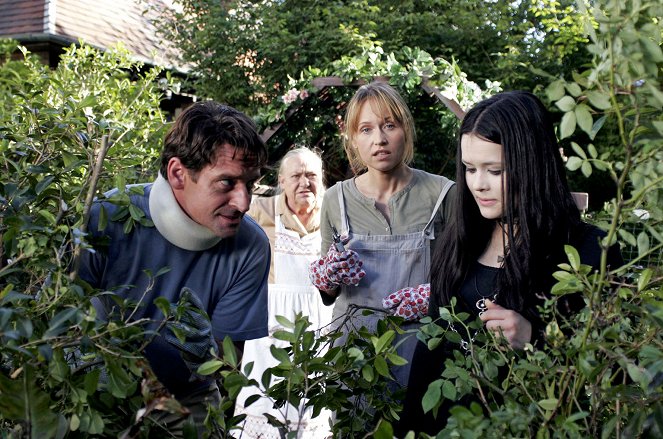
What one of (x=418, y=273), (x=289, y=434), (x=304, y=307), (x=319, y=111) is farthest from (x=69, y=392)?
(x=319, y=111)

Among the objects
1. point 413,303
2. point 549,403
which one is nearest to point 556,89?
point 549,403

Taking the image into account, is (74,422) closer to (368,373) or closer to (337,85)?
(368,373)

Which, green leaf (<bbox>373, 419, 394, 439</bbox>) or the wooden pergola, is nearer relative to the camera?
green leaf (<bbox>373, 419, 394, 439</bbox>)

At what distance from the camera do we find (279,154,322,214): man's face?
5.32 meters

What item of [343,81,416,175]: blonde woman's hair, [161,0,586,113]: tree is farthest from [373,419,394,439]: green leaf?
[161,0,586,113]: tree

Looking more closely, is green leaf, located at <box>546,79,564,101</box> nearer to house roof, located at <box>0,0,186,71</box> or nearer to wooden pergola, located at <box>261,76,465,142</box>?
wooden pergola, located at <box>261,76,465,142</box>

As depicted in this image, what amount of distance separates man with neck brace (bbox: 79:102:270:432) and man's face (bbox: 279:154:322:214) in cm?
280

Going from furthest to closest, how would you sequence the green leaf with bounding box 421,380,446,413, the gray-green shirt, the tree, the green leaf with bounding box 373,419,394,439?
the tree < the gray-green shirt < the green leaf with bounding box 421,380,446,413 < the green leaf with bounding box 373,419,394,439

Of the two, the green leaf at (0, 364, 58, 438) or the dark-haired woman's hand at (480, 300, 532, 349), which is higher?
the green leaf at (0, 364, 58, 438)

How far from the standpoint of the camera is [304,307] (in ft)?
17.3

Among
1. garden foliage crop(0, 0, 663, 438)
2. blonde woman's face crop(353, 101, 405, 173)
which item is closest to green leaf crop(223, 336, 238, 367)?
garden foliage crop(0, 0, 663, 438)

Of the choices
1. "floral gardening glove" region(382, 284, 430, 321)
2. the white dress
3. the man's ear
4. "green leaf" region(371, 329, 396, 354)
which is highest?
the man's ear

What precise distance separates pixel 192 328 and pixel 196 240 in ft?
2.59

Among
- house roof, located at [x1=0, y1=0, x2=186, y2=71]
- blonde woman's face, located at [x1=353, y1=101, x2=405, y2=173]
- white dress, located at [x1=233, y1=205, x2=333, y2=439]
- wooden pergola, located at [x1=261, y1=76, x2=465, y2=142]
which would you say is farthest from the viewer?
house roof, located at [x1=0, y1=0, x2=186, y2=71]
